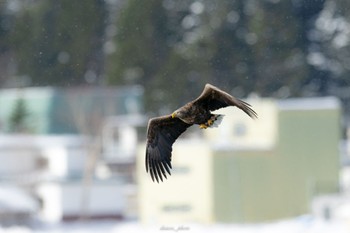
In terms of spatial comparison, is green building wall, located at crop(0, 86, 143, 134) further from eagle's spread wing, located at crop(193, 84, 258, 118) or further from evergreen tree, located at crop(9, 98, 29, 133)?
eagle's spread wing, located at crop(193, 84, 258, 118)

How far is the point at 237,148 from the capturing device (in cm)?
3003

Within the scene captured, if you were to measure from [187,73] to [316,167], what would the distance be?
5451 mm

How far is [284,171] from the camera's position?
103ft

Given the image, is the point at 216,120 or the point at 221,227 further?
the point at 221,227

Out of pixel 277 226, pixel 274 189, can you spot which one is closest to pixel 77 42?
pixel 274 189

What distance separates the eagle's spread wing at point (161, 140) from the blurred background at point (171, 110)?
16271mm

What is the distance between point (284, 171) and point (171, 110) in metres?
3.53

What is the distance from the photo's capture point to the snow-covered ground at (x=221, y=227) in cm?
2531

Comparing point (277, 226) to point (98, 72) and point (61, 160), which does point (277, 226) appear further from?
point (98, 72)

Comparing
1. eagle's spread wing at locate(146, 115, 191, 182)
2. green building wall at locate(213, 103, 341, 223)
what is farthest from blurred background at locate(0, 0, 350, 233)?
eagle's spread wing at locate(146, 115, 191, 182)

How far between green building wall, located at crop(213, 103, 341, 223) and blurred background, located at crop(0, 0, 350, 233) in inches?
1.4

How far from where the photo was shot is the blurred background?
3008cm

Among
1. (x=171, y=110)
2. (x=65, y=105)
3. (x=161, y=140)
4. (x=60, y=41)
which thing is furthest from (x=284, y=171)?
(x=161, y=140)

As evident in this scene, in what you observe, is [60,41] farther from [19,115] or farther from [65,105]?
[19,115]
